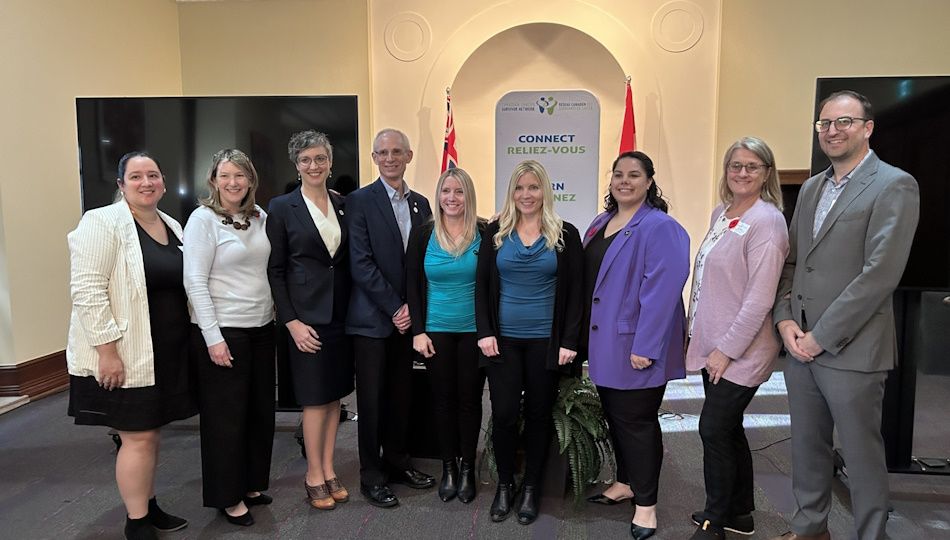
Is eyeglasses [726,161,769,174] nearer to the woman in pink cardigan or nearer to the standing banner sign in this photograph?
the woman in pink cardigan

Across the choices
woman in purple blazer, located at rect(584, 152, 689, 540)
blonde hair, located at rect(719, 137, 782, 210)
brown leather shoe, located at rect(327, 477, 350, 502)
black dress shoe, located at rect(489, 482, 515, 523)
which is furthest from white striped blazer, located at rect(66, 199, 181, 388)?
blonde hair, located at rect(719, 137, 782, 210)

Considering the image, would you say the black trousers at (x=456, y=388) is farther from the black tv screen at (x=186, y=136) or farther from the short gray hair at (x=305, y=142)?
the black tv screen at (x=186, y=136)

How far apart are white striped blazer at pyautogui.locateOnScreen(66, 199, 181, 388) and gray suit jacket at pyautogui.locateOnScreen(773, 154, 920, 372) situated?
2.51m

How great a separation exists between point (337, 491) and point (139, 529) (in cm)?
84

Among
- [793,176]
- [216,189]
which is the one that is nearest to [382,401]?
[216,189]

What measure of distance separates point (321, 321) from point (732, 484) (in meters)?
1.87

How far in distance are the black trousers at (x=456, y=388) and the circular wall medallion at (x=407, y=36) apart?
3544mm

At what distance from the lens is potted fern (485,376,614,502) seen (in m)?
2.71

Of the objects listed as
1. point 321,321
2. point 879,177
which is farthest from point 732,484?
point 321,321

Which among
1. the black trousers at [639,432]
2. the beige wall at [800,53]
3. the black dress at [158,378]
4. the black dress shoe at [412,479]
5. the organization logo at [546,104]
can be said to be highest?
the beige wall at [800,53]

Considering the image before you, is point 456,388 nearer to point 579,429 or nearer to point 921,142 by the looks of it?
point 579,429

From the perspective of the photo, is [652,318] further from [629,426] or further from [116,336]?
[116,336]

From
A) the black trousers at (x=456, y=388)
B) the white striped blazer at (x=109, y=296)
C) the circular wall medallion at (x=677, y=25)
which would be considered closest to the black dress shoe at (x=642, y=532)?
the black trousers at (x=456, y=388)

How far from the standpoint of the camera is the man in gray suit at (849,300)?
1.94m
